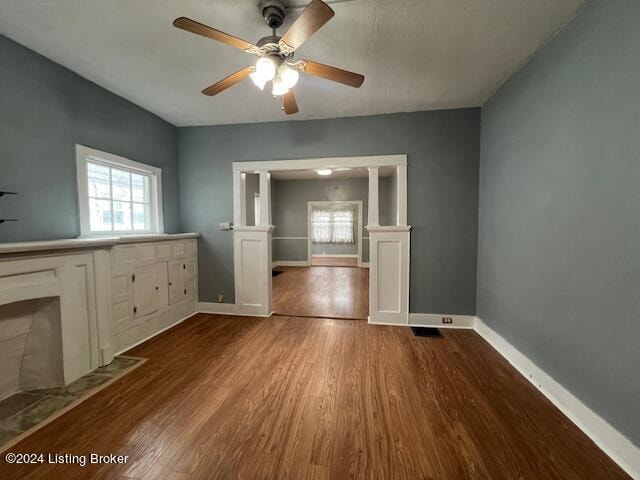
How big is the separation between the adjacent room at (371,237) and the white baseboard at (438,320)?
0.03 metres

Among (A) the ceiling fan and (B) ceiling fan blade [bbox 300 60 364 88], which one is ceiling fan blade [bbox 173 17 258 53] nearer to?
(A) the ceiling fan

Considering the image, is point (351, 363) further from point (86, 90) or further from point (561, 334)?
point (86, 90)

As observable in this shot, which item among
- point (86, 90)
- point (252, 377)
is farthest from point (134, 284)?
point (86, 90)

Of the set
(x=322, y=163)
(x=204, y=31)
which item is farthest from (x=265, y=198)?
(x=204, y=31)

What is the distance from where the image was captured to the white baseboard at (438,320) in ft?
9.75

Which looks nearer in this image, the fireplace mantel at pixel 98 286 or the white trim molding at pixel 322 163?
the fireplace mantel at pixel 98 286

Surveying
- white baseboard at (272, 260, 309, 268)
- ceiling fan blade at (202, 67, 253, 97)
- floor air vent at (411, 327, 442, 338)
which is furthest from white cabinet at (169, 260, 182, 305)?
white baseboard at (272, 260, 309, 268)

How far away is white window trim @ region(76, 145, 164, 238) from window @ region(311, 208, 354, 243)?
18.2 feet

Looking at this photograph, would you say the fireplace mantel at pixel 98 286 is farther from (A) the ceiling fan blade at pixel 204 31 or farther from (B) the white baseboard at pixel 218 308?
(A) the ceiling fan blade at pixel 204 31

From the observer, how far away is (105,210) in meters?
2.57

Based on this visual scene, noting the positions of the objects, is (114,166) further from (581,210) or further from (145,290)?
(581,210)

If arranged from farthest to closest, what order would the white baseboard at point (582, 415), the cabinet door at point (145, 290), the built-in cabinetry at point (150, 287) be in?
1. the cabinet door at point (145, 290)
2. the built-in cabinetry at point (150, 287)
3. the white baseboard at point (582, 415)

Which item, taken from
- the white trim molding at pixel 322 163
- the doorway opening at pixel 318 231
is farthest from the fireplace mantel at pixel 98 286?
the doorway opening at pixel 318 231

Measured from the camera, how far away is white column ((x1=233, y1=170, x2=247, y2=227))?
3373 millimetres
